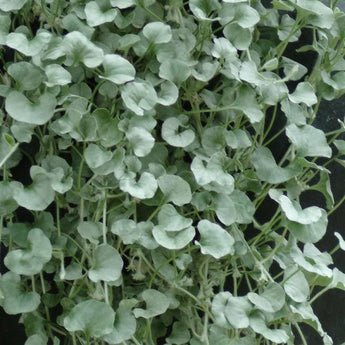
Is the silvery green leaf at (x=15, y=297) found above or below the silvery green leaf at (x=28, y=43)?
below

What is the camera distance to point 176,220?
926 millimetres

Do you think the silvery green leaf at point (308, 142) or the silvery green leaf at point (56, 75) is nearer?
the silvery green leaf at point (56, 75)

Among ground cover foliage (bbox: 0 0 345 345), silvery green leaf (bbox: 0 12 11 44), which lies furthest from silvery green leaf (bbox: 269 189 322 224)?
silvery green leaf (bbox: 0 12 11 44)

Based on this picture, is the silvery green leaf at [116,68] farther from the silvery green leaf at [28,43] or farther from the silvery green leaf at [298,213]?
the silvery green leaf at [298,213]

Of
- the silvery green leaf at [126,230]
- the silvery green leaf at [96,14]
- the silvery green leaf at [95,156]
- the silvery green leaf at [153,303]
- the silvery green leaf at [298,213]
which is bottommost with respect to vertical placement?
the silvery green leaf at [153,303]

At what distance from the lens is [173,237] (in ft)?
3.03

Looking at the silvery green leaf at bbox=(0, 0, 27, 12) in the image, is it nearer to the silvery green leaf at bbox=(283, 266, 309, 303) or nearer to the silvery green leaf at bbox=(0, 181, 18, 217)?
the silvery green leaf at bbox=(0, 181, 18, 217)

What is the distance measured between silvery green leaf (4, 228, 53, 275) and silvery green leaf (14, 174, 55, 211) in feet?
0.14

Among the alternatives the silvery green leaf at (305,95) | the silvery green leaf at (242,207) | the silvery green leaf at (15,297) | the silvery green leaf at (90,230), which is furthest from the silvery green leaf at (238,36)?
the silvery green leaf at (15,297)

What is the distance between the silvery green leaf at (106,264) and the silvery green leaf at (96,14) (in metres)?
0.30

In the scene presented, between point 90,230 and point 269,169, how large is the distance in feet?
0.96

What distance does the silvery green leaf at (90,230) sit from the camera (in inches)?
36.9

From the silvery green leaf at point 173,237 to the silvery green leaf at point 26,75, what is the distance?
0.25 metres

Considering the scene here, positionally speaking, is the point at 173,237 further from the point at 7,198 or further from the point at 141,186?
the point at 7,198
